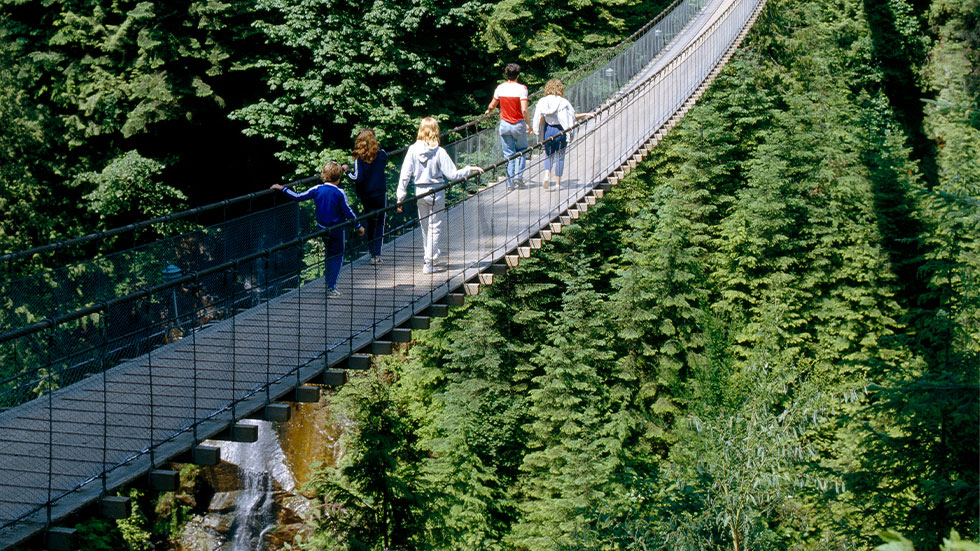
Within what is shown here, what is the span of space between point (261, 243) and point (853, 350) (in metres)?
12.5

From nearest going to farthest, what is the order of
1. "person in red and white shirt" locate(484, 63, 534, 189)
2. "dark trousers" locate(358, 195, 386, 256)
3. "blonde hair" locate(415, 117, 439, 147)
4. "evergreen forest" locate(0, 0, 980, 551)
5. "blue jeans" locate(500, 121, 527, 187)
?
"blonde hair" locate(415, 117, 439, 147) → "dark trousers" locate(358, 195, 386, 256) → "person in red and white shirt" locate(484, 63, 534, 189) → "blue jeans" locate(500, 121, 527, 187) → "evergreen forest" locate(0, 0, 980, 551)

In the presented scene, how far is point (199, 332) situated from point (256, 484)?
9437 millimetres

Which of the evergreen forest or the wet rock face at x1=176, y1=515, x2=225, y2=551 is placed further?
the wet rock face at x1=176, y1=515, x2=225, y2=551

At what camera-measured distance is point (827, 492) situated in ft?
26.3

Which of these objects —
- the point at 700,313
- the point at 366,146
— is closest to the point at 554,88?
the point at 366,146

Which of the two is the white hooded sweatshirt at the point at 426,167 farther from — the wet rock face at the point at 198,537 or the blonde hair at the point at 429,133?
the wet rock face at the point at 198,537

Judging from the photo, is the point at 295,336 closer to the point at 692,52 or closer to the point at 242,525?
the point at 692,52

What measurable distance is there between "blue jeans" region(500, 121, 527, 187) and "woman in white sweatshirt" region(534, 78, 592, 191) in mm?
219

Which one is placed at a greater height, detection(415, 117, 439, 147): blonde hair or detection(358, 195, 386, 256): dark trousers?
detection(415, 117, 439, 147): blonde hair

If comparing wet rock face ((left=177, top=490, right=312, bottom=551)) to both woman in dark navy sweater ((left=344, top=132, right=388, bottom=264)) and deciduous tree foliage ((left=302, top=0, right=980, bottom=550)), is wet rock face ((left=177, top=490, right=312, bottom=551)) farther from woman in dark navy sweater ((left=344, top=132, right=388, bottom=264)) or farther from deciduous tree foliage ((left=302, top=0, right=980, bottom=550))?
woman in dark navy sweater ((left=344, top=132, right=388, bottom=264))

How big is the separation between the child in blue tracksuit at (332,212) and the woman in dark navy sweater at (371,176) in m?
0.31

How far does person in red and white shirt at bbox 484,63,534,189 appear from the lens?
868 centimetres

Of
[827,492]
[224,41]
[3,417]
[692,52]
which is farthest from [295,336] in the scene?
[224,41]

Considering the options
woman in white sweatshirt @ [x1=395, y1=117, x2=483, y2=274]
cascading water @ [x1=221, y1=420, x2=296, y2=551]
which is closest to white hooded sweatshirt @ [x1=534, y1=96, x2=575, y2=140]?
woman in white sweatshirt @ [x1=395, y1=117, x2=483, y2=274]
